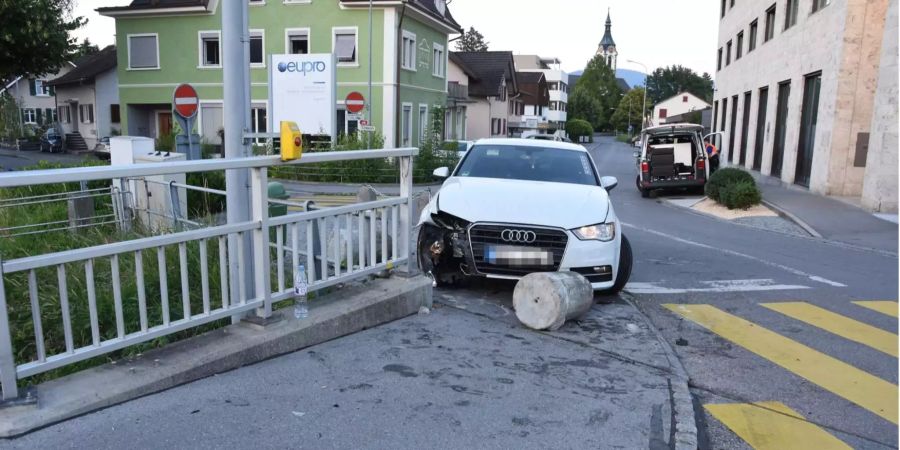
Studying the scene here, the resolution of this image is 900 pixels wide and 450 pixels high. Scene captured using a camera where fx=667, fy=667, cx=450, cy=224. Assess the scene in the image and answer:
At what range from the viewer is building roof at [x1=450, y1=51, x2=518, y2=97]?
51.8 m

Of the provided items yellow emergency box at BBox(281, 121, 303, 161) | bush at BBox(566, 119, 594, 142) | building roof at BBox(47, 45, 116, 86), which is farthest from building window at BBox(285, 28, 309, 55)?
bush at BBox(566, 119, 594, 142)

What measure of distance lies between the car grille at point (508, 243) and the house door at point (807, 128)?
1674 centimetres

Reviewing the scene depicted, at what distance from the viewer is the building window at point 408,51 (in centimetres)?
3042

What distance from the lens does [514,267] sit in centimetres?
618

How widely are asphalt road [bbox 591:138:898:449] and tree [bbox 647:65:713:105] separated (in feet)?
449

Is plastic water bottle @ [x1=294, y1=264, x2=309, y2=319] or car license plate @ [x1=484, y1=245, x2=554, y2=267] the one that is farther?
car license plate @ [x1=484, y1=245, x2=554, y2=267]

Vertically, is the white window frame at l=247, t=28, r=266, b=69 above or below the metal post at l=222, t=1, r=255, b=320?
above

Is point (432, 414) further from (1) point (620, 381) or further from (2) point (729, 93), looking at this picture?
(2) point (729, 93)

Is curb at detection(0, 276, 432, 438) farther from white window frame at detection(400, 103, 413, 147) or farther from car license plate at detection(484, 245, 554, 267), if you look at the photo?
white window frame at detection(400, 103, 413, 147)

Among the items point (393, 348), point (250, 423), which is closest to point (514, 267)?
point (393, 348)

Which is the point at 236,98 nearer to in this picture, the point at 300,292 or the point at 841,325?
the point at 300,292

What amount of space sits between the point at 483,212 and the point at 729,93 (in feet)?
107

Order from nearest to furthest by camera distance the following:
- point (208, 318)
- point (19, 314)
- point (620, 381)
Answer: point (208, 318), point (620, 381), point (19, 314)

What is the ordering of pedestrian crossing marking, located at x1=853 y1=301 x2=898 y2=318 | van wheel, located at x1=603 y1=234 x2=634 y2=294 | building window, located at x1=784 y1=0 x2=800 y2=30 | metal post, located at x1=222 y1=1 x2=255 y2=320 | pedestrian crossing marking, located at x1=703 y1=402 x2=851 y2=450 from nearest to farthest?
pedestrian crossing marking, located at x1=703 y1=402 x2=851 y2=450, metal post, located at x1=222 y1=1 x2=255 y2=320, van wheel, located at x1=603 y1=234 x2=634 y2=294, pedestrian crossing marking, located at x1=853 y1=301 x2=898 y2=318, building window, located at x1=784 y1=0 x2=800 y2=30
